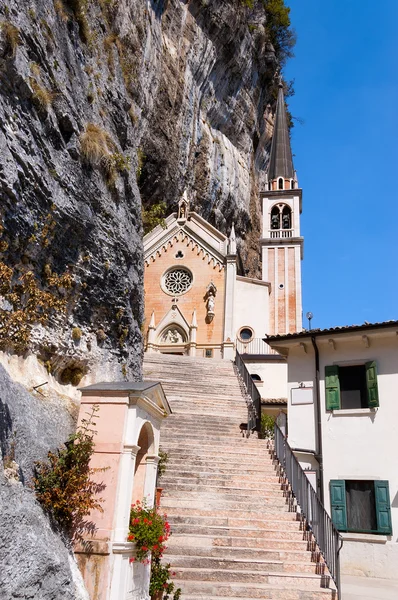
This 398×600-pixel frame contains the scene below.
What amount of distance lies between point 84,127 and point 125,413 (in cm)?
590

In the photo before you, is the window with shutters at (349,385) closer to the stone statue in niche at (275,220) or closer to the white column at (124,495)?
the white column at (124,495)

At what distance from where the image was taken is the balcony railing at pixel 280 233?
36.5 metres

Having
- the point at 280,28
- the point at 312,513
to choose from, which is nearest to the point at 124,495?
the point at 312,513

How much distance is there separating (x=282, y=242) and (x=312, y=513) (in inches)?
1109

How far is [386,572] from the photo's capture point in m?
10.9

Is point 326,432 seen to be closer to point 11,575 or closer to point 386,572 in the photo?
point 386,572

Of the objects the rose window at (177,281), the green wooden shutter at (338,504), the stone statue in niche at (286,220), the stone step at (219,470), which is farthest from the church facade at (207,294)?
the stone step at (219,470)

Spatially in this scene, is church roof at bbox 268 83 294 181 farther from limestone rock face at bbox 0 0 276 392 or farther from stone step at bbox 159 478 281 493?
stone step at bbox 159 478 281 493

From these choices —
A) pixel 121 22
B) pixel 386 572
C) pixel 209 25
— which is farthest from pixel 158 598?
pixel 209 25

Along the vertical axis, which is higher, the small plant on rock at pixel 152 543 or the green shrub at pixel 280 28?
A: the green shrub at pixel 280 28

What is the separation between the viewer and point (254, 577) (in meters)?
8.12

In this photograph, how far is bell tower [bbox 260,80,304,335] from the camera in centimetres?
3344

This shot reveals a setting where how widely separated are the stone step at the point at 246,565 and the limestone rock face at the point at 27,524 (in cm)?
263

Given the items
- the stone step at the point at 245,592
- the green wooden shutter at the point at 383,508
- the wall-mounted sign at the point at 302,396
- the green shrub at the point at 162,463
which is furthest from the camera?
the wall-mounted sign at the point at 302,396
